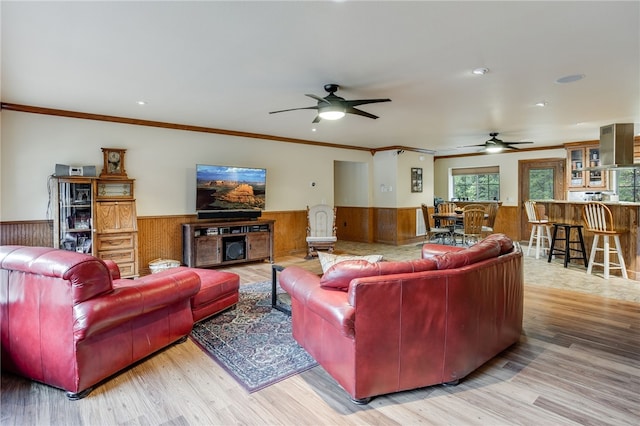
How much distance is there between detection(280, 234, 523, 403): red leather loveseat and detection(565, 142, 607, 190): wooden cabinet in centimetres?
695

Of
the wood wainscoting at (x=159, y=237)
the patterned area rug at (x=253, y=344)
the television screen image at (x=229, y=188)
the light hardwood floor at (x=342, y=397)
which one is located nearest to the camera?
the light hardwood floor at (x=342, y=397)

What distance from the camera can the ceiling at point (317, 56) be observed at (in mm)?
2256

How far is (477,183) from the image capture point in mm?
9984

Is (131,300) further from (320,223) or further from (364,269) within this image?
(320,223)

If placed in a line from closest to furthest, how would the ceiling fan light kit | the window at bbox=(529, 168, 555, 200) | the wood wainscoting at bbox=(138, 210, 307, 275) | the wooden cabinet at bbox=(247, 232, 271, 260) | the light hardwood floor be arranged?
the light hardwood floor → the ceiling fan light kit → the wood wainscoting at bbox=(138, 210, 307, 275) → the wooden cabinet at bbox=(247, 232, 271, 260) → the window at bbox=(529, 168, 555, 200)

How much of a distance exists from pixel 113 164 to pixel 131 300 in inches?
138

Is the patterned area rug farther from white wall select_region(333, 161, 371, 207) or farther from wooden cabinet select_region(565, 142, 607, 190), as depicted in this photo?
wooden cabinet select_region(565, 142, 607, 190)

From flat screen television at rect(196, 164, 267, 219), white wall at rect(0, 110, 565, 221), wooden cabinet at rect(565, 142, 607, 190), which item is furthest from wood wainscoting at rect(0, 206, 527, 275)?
wooden cabinet at rect(565, 142, 607, 190)

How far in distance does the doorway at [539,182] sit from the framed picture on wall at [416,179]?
8.41 ft

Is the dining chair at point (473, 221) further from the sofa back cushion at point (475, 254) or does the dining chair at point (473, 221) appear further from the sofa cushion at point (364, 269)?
the sofa cushion at point (364, 269)

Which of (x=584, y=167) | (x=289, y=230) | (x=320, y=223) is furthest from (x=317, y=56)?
(x=584, y=167)

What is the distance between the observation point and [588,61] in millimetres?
3084

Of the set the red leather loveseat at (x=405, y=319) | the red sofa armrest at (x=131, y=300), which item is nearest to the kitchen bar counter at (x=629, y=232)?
the red leather loveseat at (x=405, y=319)

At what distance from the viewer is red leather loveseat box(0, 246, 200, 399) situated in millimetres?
2084
